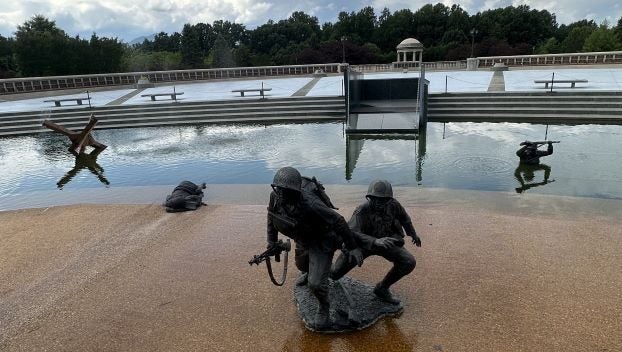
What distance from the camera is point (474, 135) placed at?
12953mm

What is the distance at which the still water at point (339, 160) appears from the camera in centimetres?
912

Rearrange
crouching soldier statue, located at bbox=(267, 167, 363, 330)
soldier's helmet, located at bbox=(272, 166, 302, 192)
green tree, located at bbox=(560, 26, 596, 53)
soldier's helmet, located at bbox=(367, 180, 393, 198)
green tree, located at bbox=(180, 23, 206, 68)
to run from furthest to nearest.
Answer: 1. green tree, located at bbox=(180, 23, 206, 68)
2. green tree, located at bbox=(560, 26, 596, 53)
3. soldier's helmet, located at bbox=(367, 180, 393, 198)
4. crouching soldier statue, located at bbox=(267, 167, 363, 330)
5. soldier's helmet, located at bbox=(272, 166, 302, 192)

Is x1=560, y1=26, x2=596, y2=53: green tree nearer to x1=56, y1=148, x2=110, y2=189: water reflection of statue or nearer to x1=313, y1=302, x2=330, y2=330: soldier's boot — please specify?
x1=56, y1=148, x2=110, y2=189: water reflection of statue

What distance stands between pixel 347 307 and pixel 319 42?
228 ft

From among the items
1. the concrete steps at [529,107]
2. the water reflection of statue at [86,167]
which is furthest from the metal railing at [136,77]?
the concrete steps at [529,107]

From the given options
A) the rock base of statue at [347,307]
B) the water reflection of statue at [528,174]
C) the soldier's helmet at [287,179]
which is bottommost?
the water reflection of statue at [528,174]

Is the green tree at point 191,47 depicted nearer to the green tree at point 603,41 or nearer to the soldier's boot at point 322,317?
the green tree at point 603,41

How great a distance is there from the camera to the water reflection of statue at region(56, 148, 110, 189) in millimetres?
10556

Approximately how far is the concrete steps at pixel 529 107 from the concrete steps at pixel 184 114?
4.28 meters

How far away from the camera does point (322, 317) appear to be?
4156mm

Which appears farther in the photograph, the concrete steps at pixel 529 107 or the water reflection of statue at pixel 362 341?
the concrete steps at pixel 529 107

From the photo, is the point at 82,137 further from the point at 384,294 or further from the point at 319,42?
the point at 319,42

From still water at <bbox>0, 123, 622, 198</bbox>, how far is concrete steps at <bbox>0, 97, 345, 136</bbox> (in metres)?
2.21

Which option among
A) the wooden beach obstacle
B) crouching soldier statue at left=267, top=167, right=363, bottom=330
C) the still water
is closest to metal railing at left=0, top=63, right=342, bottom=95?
the still water
